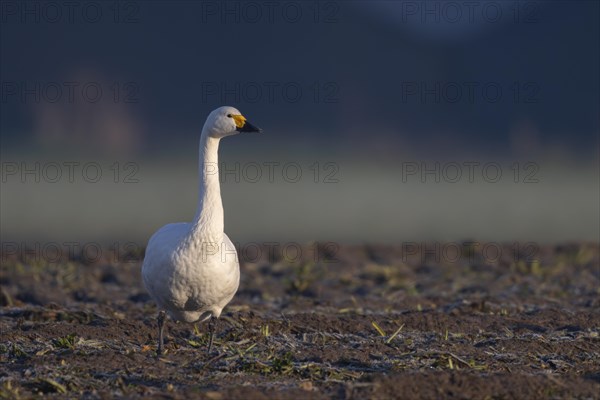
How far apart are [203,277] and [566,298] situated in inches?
263

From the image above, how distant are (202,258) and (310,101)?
266 ft

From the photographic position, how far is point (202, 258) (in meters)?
10.4

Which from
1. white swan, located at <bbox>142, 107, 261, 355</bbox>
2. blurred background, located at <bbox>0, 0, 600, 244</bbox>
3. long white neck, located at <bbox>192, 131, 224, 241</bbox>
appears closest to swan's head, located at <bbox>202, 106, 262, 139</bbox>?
white swan, located at <bbox>142, 107, 261, 355</bbox>

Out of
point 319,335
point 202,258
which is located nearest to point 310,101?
point 319,335

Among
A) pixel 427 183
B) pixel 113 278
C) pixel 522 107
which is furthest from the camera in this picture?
pixel 522 107

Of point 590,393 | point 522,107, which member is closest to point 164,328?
point 590,393

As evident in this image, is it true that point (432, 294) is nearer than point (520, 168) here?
Yes

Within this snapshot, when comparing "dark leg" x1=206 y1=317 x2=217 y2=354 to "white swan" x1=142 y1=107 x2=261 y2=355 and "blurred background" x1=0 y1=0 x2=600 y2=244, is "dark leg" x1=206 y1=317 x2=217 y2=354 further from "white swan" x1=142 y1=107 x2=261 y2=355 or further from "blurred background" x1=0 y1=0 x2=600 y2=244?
"blurred background" x1=0 y1=0 x2=600 y2=244

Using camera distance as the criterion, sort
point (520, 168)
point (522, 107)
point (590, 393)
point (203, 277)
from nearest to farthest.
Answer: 1. point (590, 393)
2. point (203, 277)
3. point (520, 168)
4. point (522, 107)

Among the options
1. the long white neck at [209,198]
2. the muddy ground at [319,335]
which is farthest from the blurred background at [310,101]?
the long white neck at [209,198]

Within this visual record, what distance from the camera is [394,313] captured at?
1327 cm

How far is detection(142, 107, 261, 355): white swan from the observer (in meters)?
10.4

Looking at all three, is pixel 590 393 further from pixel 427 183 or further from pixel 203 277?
pixel 427 183

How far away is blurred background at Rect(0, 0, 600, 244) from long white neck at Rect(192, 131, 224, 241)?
4215 cm
